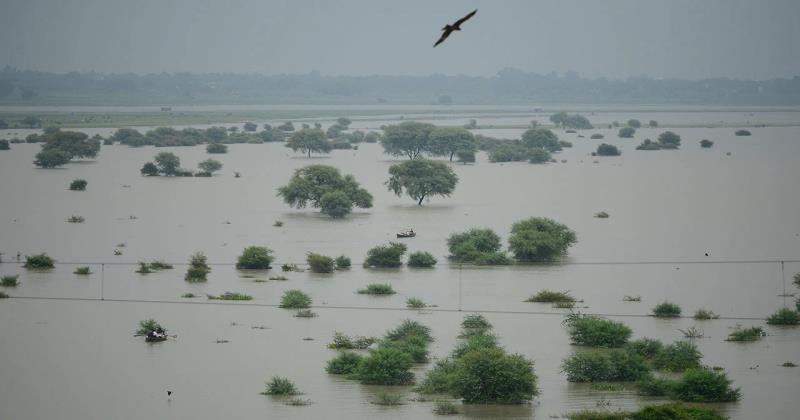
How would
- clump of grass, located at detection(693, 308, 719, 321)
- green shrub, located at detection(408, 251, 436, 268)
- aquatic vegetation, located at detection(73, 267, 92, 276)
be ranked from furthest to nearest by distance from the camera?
green shrub, located at detection(408, 251, 436, 268) → aquatic vegetation, located at detection(73, 267, 92, 276) → clump of grass, located at detection(693, 308, 719, 321)

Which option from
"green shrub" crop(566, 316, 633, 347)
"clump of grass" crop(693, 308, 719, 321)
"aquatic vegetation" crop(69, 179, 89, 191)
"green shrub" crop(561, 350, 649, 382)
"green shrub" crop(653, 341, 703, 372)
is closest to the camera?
"green shrub" crop(561, 350, 649, 382)

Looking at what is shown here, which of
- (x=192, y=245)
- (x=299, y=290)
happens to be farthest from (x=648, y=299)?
(x=192, y=245)

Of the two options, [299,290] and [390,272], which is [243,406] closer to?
[299,290]

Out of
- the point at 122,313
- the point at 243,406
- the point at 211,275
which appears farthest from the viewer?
the point at 211,275

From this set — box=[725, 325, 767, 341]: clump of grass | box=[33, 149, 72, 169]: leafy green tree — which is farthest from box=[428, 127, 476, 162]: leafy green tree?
box=[725, 325, 767, 341]: clump of grass

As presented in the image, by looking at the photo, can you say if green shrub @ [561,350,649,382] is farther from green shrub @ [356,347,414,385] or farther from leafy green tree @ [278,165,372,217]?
leafy green tree @ [278,165,372,217]

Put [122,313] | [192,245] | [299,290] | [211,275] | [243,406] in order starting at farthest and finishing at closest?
[192,245]
[211,275]
[299,290]
[122,313]
[243,406]

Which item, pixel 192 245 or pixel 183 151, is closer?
pixel 192 245
